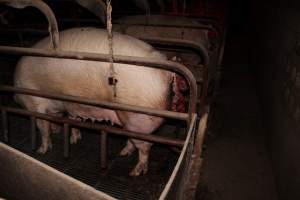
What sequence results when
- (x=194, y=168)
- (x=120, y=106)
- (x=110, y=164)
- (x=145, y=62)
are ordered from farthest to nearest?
(x=110, y=164)
(x=194, y=168)
(x=120, y=106)
(x=145, y=62)

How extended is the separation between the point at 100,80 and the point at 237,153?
2446 millimetres

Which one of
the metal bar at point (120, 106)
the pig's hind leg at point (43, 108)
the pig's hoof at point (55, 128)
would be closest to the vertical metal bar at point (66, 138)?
the metal bar at point (120, 106)

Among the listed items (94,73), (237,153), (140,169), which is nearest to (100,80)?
(94,73)

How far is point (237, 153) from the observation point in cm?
376

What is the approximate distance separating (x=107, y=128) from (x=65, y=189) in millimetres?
1052

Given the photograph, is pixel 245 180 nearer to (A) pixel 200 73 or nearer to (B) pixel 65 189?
(A) pixel 200 73

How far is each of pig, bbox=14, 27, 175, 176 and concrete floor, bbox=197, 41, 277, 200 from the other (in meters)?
1.06

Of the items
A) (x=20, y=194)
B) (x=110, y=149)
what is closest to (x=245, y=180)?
(x=110, y=149)

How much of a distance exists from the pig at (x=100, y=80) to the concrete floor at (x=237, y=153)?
3.46 feet

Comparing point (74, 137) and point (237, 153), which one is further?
point (237, 153)

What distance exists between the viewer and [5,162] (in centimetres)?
128

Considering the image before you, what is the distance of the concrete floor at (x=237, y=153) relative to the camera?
307 cm

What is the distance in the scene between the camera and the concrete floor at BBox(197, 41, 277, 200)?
307 cm

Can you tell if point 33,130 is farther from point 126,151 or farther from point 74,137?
point 126,151
